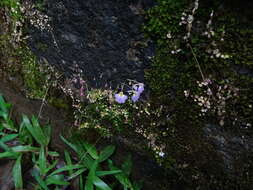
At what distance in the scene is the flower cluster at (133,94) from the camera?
3.91ft

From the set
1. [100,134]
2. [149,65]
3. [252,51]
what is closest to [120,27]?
[149,65]

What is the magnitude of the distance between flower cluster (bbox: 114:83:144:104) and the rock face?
0.12 feet

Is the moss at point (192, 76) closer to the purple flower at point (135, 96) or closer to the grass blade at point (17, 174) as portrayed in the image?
the purple flower at point (135, 96)

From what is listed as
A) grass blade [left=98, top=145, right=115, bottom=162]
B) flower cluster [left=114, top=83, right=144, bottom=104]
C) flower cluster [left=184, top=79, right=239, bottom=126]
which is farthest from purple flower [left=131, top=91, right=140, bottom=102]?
grass blade [left=98, top=145, right=115, bottom=162]

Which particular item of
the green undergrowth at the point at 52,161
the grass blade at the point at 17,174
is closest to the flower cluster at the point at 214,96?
the green undergrowth at the point at 52,161

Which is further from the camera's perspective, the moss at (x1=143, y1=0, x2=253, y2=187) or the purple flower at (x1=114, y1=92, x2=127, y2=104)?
the purple flower at (x1=114, y1=92, x2=127, y2=104)

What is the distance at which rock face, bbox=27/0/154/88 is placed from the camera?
1.05 m

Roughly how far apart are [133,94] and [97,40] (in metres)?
0.29

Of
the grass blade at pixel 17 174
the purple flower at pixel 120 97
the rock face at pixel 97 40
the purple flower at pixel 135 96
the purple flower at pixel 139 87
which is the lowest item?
the grass blade at pixel 17 174

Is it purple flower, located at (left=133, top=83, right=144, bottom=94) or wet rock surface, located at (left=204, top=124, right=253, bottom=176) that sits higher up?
purple flower, located at (left=133, top=83, right=144, bottom=94)

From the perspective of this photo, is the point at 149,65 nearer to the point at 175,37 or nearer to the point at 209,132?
the point at 175,37

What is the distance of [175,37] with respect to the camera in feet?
3.25

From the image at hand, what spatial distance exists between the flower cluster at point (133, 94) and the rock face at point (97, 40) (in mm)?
36

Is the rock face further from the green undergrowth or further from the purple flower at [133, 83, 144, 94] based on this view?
the green undergrowth
